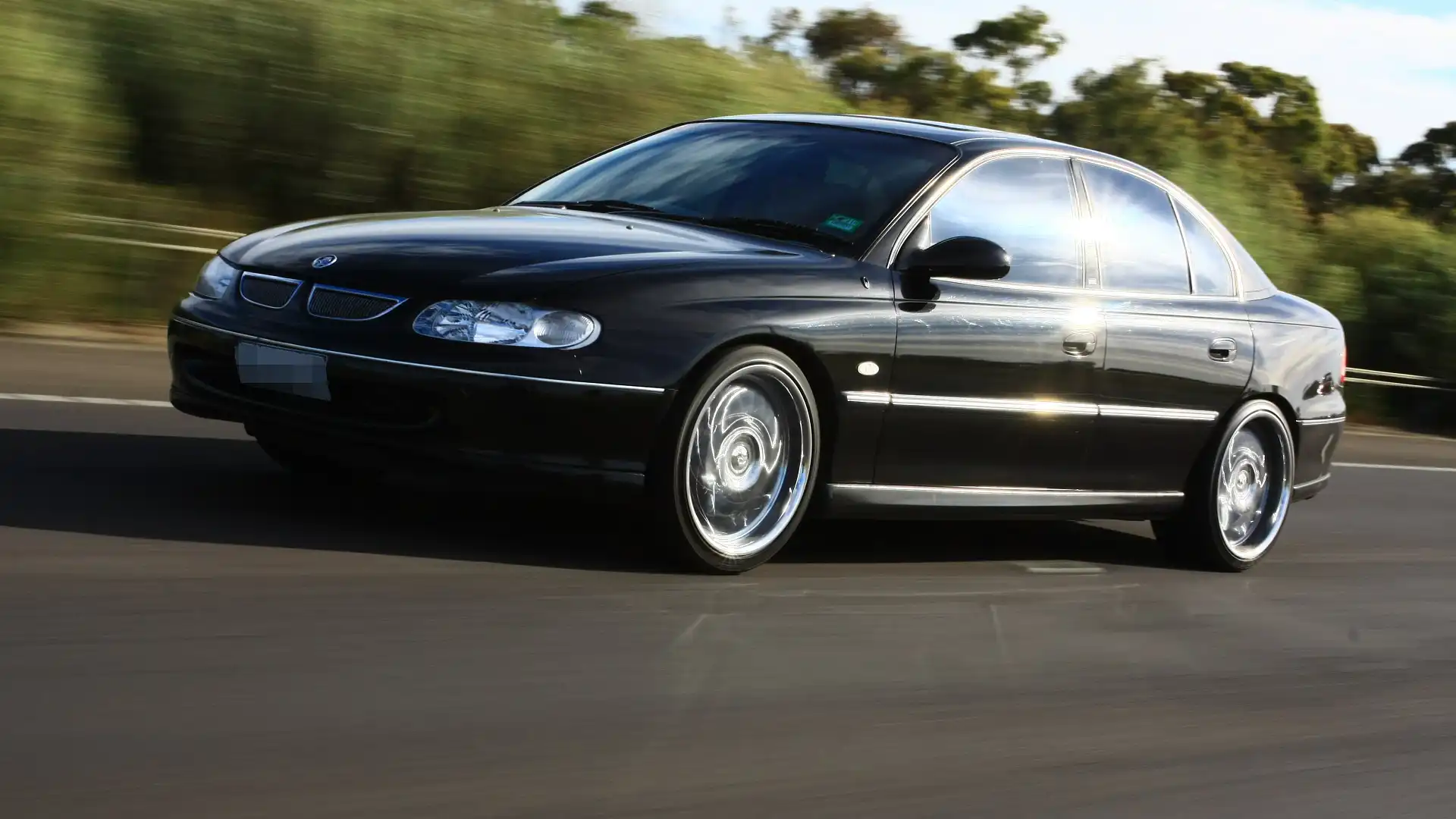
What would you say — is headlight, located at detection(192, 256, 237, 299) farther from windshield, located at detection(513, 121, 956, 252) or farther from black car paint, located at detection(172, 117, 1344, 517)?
windshield, located at detection(513, 121, 956, 252)

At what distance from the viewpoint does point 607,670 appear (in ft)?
15.5

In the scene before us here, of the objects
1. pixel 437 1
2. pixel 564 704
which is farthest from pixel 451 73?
pixel 564 704

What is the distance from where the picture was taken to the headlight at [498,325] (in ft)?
17.5

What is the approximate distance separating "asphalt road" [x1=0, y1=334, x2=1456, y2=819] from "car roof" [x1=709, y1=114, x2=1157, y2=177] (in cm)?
154

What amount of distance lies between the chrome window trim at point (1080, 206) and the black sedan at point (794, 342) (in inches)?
0.5

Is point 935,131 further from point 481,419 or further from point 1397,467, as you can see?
point 1397,467

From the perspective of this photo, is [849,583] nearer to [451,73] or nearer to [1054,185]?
[1054,185]

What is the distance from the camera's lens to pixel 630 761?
403cm

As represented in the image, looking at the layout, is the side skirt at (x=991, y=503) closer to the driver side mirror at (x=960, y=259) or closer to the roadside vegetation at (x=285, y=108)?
the driver side mirror at (x=960, y=259)

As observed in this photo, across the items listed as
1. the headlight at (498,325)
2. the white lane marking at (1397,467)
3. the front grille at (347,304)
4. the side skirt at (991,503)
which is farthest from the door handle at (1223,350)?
the white lane marking at (1397,467)

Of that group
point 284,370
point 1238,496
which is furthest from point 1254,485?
point 284,370

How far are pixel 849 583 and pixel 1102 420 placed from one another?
4.38ft

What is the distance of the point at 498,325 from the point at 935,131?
2317mm

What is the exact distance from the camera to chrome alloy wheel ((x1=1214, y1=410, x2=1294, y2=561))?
771 centimetres
